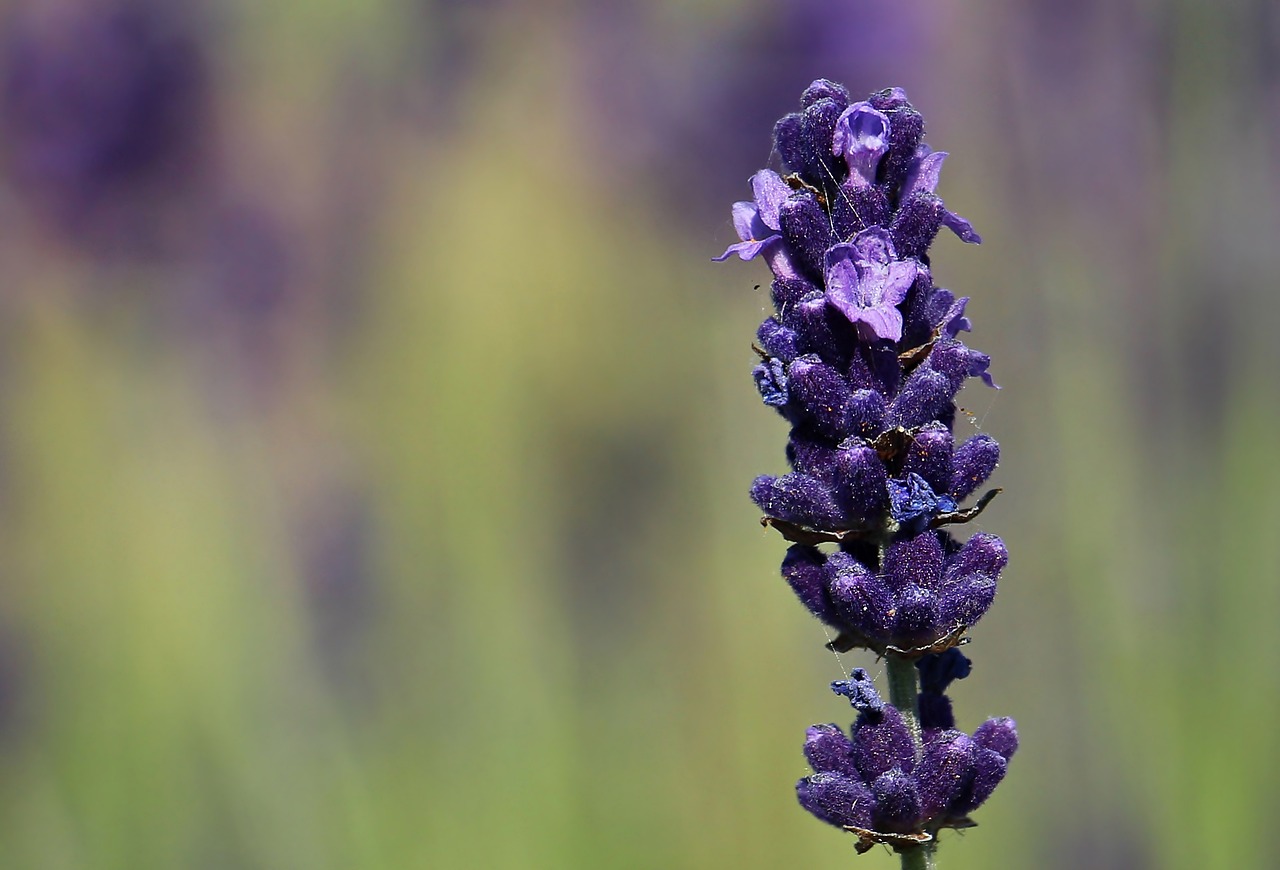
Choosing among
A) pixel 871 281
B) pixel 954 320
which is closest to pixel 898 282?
pixel 871 281

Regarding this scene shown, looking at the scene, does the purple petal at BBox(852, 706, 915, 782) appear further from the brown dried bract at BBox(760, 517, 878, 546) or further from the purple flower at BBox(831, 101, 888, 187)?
the purple flower at BBox(831, 101, 888, 187)

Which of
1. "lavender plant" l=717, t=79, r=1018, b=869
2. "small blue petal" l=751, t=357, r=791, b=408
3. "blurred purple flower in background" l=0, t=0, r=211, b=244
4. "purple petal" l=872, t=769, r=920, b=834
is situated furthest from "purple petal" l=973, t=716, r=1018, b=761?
"blurred purple flower in background" l=0, t=0, r=211, b=244

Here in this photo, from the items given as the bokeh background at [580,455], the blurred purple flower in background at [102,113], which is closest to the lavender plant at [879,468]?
the bokeh background at [580,455]

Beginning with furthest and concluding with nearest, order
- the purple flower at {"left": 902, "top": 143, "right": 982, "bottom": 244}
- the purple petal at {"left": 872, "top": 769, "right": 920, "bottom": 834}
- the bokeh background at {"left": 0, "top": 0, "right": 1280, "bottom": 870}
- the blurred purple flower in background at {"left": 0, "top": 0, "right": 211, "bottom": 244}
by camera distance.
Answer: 1. the blurred purple flower in background at {"left": 0, "top": 0, "right": 211, "bottom": 244}
2. the bokeh background at {"left": 0, "top": 0, "right": 1280, "bottom": 870}
3. the purple flower at {"left": 902, "top": 143, "right": 982, "bottom": 244}
4. the purple petal at {"left": 872, "top": 769, "right": 920, "bottom": 834}

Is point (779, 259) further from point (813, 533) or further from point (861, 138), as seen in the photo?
point (813, 533)

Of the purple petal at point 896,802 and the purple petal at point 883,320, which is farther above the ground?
the purple petal at point 883,320

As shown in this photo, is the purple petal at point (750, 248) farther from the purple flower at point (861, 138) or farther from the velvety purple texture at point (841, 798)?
the velvety purple texture at point (841, 798)

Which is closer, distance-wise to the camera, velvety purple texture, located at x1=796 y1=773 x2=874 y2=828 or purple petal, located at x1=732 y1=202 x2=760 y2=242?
velvety purple texture, located at x1=796 y1=773 x2=874 y2=828

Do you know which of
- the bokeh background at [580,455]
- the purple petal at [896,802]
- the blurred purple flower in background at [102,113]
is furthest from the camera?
the blurred purple flower in background at [102,113]
